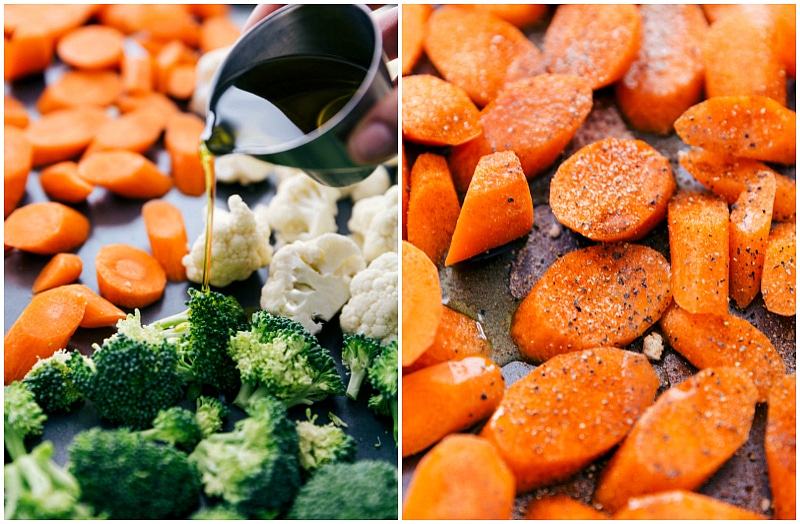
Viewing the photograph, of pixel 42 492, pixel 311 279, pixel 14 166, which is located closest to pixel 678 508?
pixel 311 279

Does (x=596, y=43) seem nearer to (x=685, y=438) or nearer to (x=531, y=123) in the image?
(x=531, y=123)

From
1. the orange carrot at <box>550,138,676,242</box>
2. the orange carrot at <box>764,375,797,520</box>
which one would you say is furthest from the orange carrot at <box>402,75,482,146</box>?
the orange carrot at <box>764,375,797,520</box>

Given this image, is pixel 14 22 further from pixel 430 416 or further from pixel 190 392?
pixel 430 416

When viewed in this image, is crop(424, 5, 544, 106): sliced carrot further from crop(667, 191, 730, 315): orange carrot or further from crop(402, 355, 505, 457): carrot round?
crop(402, 355, 505, 457): carrot round

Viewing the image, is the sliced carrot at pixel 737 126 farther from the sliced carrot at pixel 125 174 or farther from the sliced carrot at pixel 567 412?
the sliced carrot at pixel 125 174

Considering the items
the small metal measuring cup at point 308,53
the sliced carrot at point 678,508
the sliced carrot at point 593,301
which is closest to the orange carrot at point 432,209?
the small metal measuring cup at point 308,53
